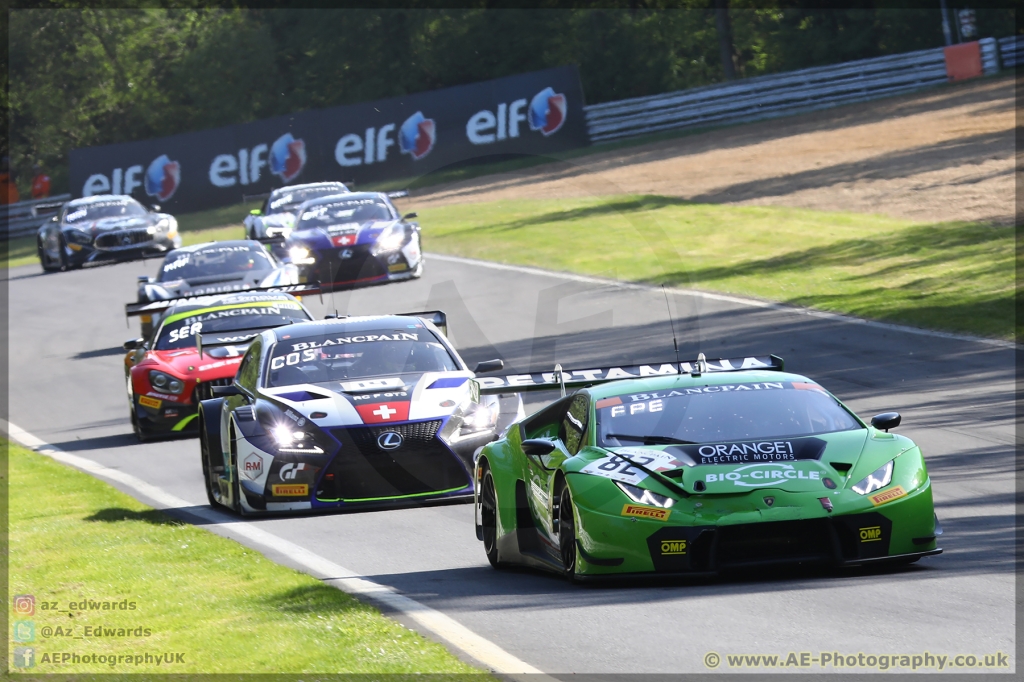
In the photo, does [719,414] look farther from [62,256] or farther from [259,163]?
[259,163]

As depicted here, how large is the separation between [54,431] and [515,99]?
26913 mm

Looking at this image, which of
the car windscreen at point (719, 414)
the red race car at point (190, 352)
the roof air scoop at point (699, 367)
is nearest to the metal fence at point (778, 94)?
the red race car at point (190, 352)

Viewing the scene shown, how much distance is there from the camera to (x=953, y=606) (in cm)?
738

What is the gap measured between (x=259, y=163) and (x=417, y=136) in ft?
15.8

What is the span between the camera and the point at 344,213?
26.1 m

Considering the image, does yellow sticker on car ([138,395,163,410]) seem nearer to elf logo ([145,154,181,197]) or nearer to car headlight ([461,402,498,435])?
car headlight ([461,402,498,435])

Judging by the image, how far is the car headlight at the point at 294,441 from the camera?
10820mm

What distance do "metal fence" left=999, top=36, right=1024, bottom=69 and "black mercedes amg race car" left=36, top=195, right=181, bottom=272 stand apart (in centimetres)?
2713

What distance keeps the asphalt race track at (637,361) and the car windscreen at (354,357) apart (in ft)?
3.95

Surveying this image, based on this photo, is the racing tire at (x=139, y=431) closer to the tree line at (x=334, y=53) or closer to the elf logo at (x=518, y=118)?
the elf logo at (x=518, y=118)

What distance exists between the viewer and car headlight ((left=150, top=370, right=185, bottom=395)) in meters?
15.8

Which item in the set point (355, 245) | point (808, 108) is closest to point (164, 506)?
point (355, 245)

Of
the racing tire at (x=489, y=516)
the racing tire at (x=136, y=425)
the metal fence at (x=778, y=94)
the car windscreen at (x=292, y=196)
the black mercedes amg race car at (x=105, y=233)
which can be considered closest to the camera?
the racing tire at (x=489, y=516)

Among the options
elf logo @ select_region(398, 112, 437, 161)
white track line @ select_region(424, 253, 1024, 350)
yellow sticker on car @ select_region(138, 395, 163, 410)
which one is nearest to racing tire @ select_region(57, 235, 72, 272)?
white track line @ select_region(424, 253, 1024, 350)
